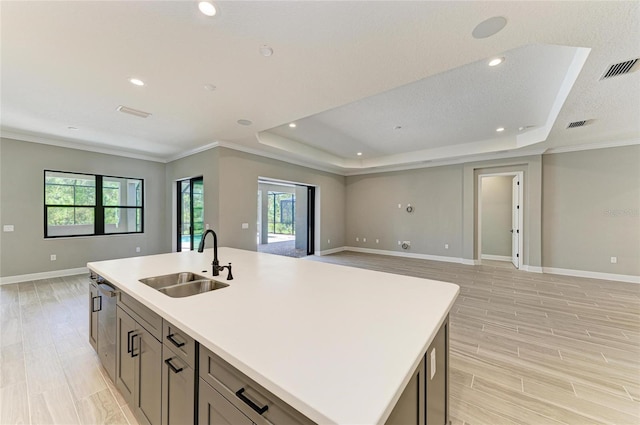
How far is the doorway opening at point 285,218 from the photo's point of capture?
795 cm

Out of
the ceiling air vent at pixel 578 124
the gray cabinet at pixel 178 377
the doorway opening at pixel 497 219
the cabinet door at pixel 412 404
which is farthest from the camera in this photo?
the doorway opening at pixel 497 219

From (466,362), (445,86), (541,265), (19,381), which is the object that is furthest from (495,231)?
(19,381)

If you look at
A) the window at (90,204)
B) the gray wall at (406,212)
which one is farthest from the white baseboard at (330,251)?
the window at (90,204)

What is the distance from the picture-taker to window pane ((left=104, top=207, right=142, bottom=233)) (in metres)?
5.78

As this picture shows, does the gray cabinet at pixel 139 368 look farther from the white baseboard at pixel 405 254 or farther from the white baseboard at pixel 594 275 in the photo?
the white baseboard at pixel 594 275

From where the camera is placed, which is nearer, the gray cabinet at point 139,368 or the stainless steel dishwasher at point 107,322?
the gray cabinet at point 139,368

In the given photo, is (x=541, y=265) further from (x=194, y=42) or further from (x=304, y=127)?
(x=194, y=42)

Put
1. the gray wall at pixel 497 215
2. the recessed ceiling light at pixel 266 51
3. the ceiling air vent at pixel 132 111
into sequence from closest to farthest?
the recessed ceiling light at pixel 266 51
the ceiling air vent at pixel 132 111
the gray wall at pixel 497 215

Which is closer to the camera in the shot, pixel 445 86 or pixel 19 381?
pixel 19 381

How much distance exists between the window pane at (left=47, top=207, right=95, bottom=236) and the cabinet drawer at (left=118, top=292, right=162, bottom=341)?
5.21 m

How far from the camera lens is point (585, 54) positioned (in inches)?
89.0

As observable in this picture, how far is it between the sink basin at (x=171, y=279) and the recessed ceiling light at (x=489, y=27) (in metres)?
2.80

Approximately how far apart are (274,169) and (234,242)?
6.62ft

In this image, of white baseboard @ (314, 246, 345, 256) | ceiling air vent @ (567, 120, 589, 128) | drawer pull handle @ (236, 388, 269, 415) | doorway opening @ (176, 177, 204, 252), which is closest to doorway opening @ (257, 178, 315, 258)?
white baseboard @ (314, 246, 345, 256)
